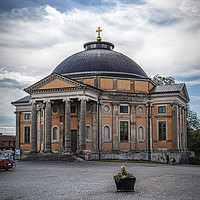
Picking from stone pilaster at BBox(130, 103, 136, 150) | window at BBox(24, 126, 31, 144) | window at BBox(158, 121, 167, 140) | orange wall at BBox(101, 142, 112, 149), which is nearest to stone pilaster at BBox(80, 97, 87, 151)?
orange wall at BBox(101, 142, 112, 149)

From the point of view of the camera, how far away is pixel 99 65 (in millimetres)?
49750

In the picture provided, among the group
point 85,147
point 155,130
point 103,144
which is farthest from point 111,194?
point 155,130

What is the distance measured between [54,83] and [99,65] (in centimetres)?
879

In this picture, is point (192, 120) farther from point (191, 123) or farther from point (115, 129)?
point (115, 129)

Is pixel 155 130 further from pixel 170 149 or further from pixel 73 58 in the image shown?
pixel 73 58

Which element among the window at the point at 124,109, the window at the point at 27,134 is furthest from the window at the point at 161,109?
the window at the point at 27,134

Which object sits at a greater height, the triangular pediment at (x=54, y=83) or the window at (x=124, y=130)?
the triangular pediment at (x=54, y=83)

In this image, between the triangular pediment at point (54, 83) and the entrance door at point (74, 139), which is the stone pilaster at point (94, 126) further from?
the triangular pediment at point (54, 83)

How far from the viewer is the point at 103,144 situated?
153 ft

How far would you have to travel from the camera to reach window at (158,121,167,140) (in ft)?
159

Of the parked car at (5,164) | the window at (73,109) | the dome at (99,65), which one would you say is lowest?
the parked car at (5,164)

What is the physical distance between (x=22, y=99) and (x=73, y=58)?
48.2 ft

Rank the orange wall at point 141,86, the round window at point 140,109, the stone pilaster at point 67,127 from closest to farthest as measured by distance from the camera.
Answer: the stone pilaster at point 67,127
the round window at point 140,109
the orange wall at point 141,86

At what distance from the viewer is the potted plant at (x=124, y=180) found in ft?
48.6
